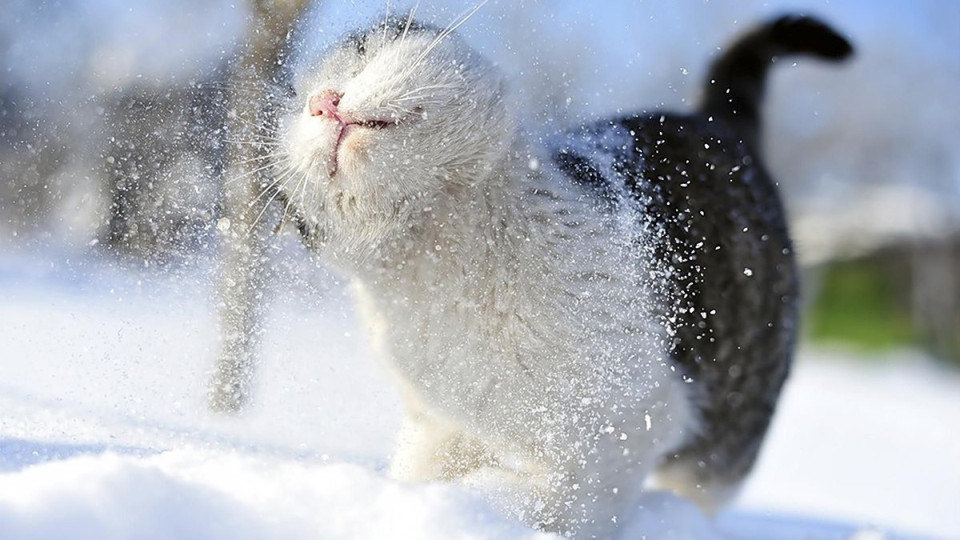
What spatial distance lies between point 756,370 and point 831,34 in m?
1.25

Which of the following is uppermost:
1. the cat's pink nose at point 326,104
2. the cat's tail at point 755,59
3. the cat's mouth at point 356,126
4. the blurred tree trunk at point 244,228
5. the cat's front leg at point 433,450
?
the cat's tail at point 755,59

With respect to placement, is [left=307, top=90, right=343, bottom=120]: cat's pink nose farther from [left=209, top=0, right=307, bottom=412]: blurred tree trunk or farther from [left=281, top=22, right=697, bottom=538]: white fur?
[left=209, top=0, right=307, bottom=412]: blurred tree trunk

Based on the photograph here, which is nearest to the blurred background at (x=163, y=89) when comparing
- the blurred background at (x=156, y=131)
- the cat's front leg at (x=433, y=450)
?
the blurred background at (x=156, y=131)

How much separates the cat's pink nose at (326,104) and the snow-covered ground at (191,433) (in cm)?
61

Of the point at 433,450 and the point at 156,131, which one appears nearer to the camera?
the point at 433,450

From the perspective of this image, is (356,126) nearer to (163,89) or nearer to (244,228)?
(244,228)

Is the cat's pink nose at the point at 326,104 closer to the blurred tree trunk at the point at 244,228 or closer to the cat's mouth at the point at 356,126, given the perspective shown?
the cat's mouth at the point at 356,126

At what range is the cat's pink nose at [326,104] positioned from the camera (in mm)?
1599

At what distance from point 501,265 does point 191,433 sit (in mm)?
814

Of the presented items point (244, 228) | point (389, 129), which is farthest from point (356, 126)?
point (244, 228)

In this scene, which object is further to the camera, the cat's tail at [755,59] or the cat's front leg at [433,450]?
the cat's tail at [755,59]

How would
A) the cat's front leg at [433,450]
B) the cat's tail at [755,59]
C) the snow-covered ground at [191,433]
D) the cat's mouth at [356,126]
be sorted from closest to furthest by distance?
1. the snow-covered ground at [191,433]
2. the cat's mouth at [356,126]
3. the cat's front leg at [433,450]
4. the cat's tail at [755,59]

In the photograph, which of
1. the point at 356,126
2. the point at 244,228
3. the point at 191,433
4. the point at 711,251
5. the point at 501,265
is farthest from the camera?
the point at 711,251

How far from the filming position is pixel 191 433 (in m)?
2.02
